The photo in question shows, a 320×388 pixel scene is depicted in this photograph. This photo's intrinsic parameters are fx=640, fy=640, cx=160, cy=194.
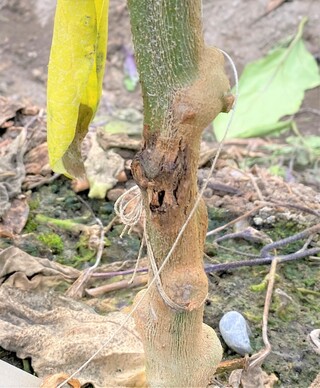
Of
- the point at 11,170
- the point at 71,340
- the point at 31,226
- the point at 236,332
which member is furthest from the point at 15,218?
the point at 236,332

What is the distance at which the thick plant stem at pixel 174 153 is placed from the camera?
62 cm

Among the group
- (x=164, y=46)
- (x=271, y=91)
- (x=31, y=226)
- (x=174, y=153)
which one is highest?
(x=164, y=46)

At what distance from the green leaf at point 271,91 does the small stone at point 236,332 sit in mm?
1083

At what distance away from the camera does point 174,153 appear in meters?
0.66

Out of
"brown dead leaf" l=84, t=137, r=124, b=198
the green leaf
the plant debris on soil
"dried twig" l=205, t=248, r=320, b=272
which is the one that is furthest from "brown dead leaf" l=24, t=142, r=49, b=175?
the green leaf

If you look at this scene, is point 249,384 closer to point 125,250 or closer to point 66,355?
point 66,355

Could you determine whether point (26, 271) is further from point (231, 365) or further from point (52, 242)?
point (231, 365)

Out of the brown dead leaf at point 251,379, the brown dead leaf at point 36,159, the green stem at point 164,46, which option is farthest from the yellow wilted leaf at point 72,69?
the brown dead leaf at point 36,159

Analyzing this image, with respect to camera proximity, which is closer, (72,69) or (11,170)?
(72,69)

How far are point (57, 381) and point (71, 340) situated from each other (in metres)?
0.09

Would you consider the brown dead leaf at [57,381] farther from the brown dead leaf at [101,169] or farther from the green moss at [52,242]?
the brown dead leaf at [101,169]

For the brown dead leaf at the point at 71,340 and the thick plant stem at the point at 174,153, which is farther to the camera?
the brown dead leaf at the point at 71,340

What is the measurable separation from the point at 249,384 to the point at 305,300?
24 cm

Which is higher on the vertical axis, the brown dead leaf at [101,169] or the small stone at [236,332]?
the brown dead leaf at [101,169]
